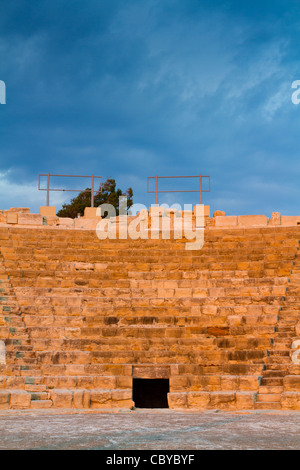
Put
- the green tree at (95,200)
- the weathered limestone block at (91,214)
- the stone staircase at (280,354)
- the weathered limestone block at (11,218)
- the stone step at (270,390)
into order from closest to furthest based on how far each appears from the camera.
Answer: the stone staircase at (280,354), the stone step at (270,390), the weathered limestone block at (11,218), the weathered limestone block at (91,214), the green tree at (95,200)

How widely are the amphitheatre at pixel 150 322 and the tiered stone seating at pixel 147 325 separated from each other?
18mm

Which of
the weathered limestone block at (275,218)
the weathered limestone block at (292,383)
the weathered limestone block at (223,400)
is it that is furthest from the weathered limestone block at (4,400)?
the weathered limestone block at (275,218)

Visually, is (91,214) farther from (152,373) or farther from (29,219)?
(152,373)

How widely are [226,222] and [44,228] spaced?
5.35 meters

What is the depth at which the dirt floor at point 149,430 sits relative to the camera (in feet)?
18.1

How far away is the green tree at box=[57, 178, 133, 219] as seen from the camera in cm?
3375

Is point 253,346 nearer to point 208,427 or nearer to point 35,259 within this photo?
point 208,427

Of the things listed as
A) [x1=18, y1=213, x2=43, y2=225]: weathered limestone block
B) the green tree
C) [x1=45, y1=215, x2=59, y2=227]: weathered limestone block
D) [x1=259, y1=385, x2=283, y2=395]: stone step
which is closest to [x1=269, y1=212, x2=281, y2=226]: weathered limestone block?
[x1=45, y1=215, x2=59, y2=227]: weathered limestone block

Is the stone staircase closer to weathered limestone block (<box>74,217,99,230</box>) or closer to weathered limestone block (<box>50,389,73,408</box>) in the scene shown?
weathered limestone block (<box>50,389,73,408</box>)

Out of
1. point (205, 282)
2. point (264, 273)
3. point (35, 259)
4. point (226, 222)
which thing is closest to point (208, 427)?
point (205, 282)

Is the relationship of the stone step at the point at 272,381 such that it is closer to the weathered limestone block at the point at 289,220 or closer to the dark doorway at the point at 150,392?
the dark doorway at the point at 150,392

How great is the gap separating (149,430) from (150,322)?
3.87 metres

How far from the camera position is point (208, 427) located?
6.63 m

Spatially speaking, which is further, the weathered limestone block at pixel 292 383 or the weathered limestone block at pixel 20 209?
the weathered limestone block at pixel 20 209
